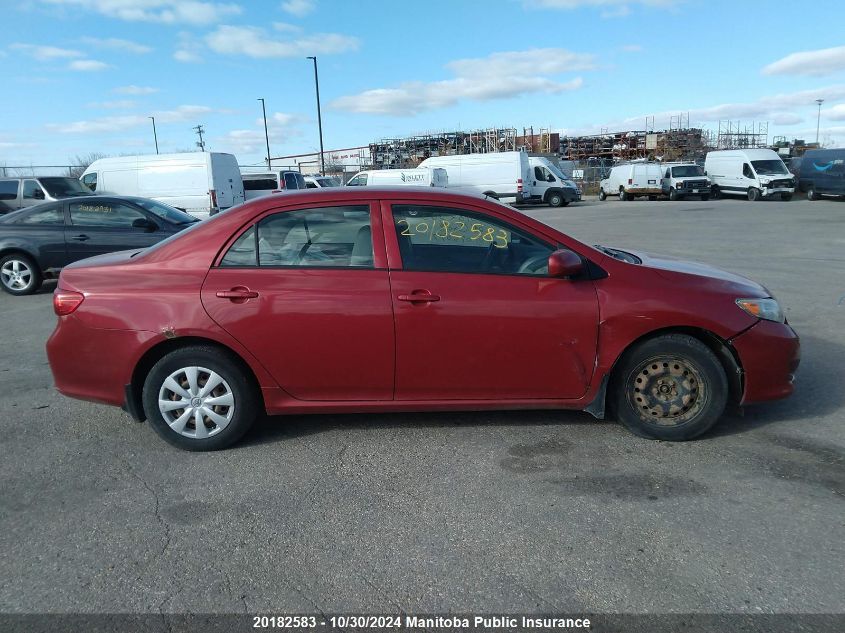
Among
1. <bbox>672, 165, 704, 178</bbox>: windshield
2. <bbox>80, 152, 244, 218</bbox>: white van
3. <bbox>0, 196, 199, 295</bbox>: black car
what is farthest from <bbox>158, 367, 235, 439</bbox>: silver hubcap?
<bbox>672, 165, 704, 178</bbox>: windshield

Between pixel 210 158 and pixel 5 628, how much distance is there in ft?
59.8

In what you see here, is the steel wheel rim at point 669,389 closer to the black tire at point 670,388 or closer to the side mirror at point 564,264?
the black tire at point 670,388

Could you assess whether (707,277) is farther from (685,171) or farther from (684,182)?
(685,171)

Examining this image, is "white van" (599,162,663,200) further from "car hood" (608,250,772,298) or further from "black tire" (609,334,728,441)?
"black tire" (609,334,728,441)

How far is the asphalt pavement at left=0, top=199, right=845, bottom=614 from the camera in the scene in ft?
8.87

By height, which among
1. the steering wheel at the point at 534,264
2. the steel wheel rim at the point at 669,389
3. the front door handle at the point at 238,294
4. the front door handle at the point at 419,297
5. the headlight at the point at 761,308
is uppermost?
the steering wheel at the point at 534,264

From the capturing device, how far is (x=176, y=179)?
63.1ft

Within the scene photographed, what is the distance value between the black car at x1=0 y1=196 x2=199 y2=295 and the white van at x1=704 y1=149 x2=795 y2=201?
29.6 meters

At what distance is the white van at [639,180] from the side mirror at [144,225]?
30.6 meters

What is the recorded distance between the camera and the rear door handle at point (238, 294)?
3.94m

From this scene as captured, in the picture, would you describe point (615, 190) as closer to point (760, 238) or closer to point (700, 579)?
point (760, 238)

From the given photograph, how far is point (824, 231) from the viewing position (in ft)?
56.0

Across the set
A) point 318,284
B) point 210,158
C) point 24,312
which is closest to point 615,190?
point 210,158

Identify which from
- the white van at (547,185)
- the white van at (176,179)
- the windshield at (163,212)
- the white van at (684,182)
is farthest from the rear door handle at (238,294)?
the white van at (684,182)
